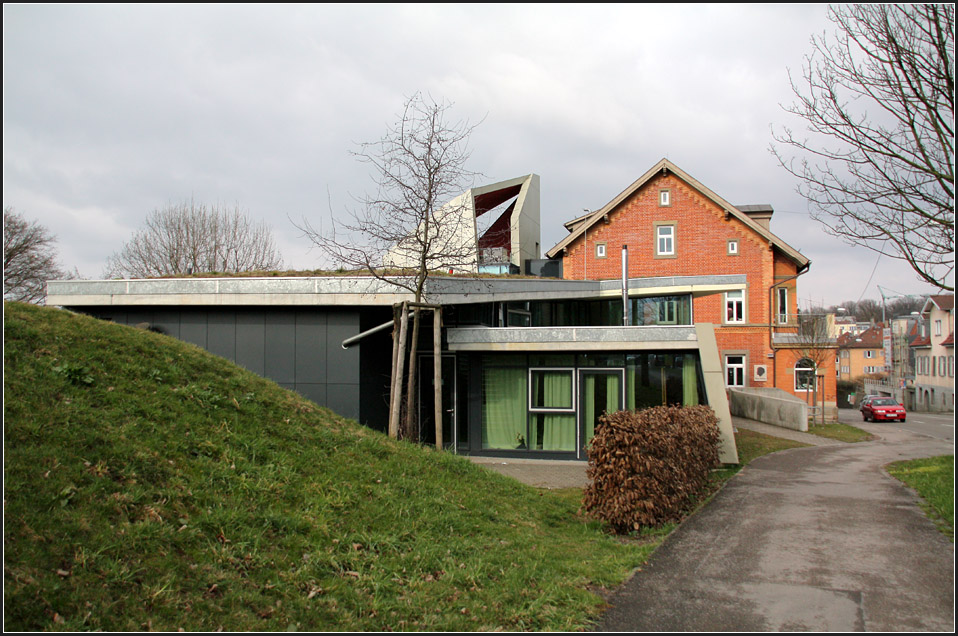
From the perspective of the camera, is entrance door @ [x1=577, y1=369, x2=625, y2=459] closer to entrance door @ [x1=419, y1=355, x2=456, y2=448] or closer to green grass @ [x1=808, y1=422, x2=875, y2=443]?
Result: entrance door @ [x1=419, y1=355, x2=456, y2=448]

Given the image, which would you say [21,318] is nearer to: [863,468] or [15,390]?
[15,390]

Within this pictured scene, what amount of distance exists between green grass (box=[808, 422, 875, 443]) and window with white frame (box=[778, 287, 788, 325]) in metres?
8.36

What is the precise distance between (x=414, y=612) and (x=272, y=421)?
4.08 m

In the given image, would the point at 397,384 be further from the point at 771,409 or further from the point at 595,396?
the point at 771,409

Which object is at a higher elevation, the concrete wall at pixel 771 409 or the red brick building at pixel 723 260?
the red brick building at pixel 723 260

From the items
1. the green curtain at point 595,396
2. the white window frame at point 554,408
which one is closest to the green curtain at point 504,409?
the white window frame at point 554,408

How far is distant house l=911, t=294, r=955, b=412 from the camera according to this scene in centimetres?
6047

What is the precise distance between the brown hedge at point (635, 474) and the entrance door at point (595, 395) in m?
6.60

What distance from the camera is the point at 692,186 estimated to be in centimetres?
3494

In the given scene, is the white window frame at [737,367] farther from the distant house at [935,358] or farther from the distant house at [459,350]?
the distant house at [935,358]

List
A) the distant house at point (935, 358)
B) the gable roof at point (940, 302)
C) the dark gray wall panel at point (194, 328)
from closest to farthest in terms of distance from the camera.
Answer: the dark gray wall panel at point (194, 328) < the distant house at point (935, 358) < the gable roof at point (940, 302)

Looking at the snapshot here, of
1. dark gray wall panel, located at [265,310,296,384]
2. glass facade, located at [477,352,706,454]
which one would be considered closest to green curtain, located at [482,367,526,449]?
glass facade, located at [477,352,706,454]

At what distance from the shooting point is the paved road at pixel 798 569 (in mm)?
5676

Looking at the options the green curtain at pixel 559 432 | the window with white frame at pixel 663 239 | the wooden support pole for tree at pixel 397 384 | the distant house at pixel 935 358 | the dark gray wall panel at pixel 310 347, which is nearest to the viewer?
the wooden support pole for tree at pixel 397 384
